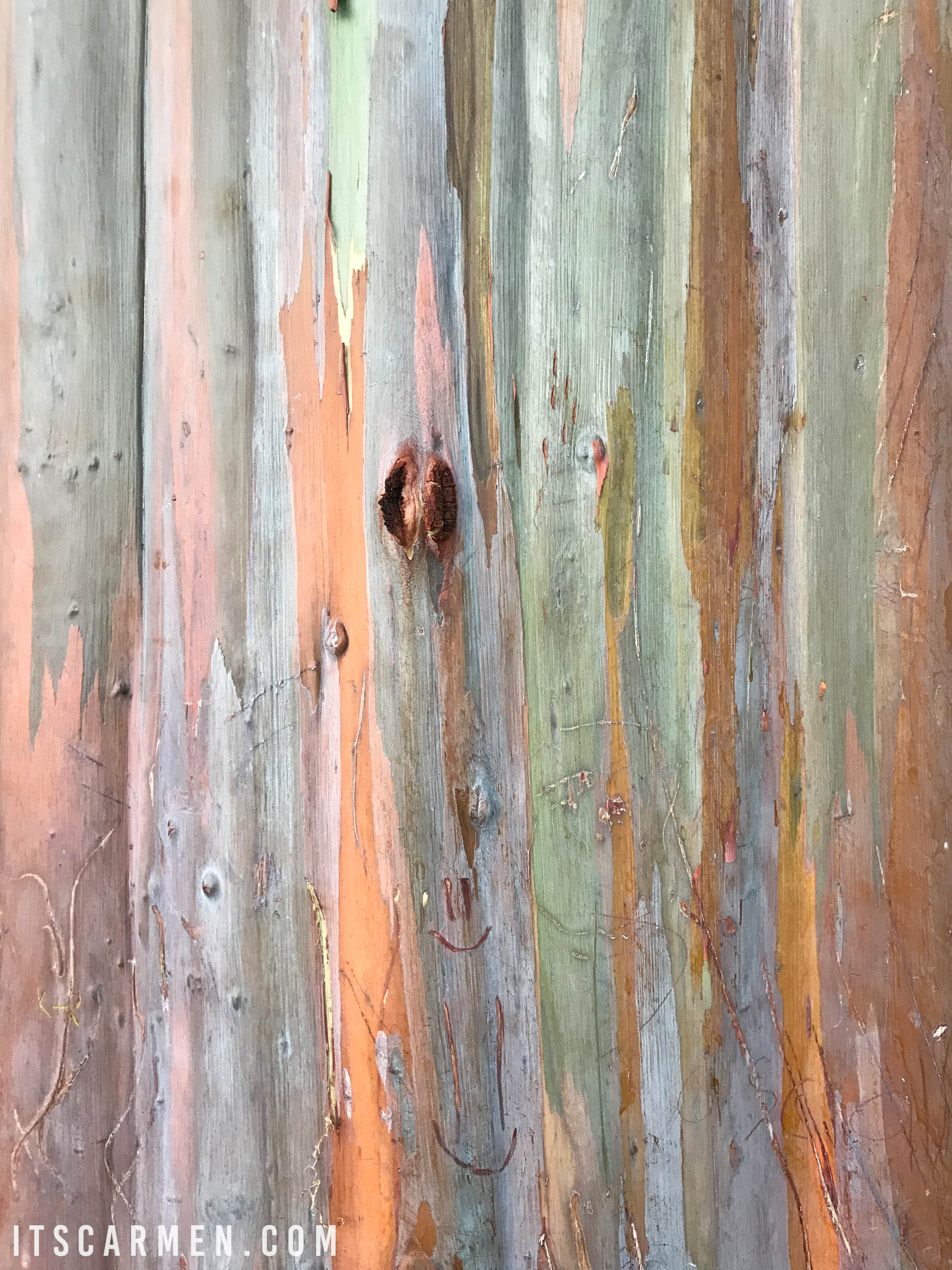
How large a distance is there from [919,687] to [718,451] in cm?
→ 21

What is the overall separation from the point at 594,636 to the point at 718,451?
0.52ft

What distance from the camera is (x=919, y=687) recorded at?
60 centimetres

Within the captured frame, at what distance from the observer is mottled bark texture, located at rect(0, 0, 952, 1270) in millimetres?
598

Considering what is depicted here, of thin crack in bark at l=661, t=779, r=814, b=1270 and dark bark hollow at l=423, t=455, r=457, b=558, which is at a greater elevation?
dark bark hollow at l=423, t=455, r=457, b=558

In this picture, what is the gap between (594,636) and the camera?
623mm

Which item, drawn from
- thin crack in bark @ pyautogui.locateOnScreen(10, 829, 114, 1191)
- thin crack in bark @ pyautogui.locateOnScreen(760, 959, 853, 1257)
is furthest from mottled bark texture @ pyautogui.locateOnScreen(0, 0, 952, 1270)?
thin crack in bark @ pyautogui.locateOnScreen(10, 829, 114, 1191)

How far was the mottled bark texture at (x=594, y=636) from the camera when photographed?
1.96ft

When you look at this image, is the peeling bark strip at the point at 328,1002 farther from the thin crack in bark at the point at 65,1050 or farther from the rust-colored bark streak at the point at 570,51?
the rust-colored bark streak at the point at 570,51

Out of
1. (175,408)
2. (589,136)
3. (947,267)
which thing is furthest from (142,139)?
(947,267)

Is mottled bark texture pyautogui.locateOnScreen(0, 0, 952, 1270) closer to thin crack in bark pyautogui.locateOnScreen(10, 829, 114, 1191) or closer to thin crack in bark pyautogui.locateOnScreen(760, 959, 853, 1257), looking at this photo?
thin crack in bark pyautogui.locateOnScreen(760, 959, 853, 1257)

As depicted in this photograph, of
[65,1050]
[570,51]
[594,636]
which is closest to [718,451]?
[594,636]

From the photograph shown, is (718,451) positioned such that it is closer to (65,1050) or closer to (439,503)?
(439,503)

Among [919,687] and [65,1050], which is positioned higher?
[919,687]

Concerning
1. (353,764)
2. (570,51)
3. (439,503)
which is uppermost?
(570,51)
